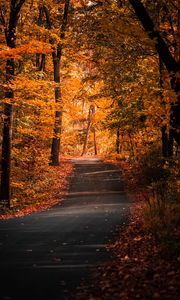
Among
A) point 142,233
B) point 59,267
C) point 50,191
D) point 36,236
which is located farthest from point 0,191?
point 59,267

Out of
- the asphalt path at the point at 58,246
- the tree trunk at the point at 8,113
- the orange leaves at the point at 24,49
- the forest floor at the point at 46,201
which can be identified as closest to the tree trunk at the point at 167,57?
the asphalt path at the point at 58,246

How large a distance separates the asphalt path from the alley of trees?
234 cm

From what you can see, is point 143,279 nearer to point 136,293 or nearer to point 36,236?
point 136,293

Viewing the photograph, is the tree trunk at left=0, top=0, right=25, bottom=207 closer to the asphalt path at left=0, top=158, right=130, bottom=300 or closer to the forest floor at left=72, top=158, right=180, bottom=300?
the asphalt path at left=0, top=158, right=130, bottom=300

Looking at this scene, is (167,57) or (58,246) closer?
(167,57)

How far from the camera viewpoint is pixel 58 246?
10.1 metres

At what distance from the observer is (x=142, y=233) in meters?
11.1

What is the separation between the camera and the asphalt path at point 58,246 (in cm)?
704

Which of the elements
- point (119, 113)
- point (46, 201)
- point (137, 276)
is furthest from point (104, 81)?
point (137, 276)

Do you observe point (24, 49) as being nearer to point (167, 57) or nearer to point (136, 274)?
point (167, 57)

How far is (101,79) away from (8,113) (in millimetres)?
5371

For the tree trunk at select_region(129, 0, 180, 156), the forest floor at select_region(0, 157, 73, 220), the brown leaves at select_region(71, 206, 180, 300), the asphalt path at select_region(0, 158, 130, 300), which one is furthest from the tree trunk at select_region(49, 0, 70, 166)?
the brown leaves at select_region(71, 206, 180, 300)

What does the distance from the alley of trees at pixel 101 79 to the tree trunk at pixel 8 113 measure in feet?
0.14

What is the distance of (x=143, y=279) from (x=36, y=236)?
17.0 ft
